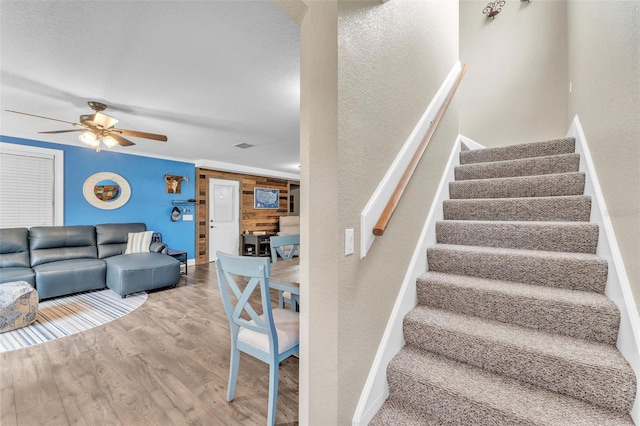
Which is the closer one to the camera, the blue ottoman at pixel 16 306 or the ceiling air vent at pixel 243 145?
the blue ottoman at pixel 16 306

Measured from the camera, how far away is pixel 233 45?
1.90m

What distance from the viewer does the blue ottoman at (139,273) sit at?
3.70 metres

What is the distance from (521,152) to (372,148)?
1.89m

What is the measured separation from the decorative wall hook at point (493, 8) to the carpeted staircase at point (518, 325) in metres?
2.56

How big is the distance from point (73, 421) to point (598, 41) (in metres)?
3.93

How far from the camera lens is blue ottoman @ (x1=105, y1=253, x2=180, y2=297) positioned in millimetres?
3697

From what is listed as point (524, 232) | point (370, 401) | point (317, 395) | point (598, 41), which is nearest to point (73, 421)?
point (317, 395)

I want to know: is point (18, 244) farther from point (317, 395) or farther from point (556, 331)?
point (556, 331)

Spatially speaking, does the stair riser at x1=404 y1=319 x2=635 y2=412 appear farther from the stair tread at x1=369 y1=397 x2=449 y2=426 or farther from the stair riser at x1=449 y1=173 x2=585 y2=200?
the stair riser at x1=449 y1=173 x2=585 y2=200

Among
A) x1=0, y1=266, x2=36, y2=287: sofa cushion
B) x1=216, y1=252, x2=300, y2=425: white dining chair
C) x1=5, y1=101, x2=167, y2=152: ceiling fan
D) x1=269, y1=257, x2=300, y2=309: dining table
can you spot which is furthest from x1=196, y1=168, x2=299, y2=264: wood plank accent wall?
x1=216, y1=252, x2=300, y2=425: white dining chair

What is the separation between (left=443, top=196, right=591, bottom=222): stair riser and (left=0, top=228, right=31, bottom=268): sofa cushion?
5481 millimetres

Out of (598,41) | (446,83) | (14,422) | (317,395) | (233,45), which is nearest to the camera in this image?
(317,395)

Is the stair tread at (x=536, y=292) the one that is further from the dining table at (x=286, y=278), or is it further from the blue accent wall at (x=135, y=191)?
the blue accent wall at (x=135, y=191)

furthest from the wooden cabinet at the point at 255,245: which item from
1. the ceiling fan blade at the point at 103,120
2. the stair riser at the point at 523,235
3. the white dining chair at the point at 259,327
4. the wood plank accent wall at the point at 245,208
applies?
the stair riser at the point at 523,235
